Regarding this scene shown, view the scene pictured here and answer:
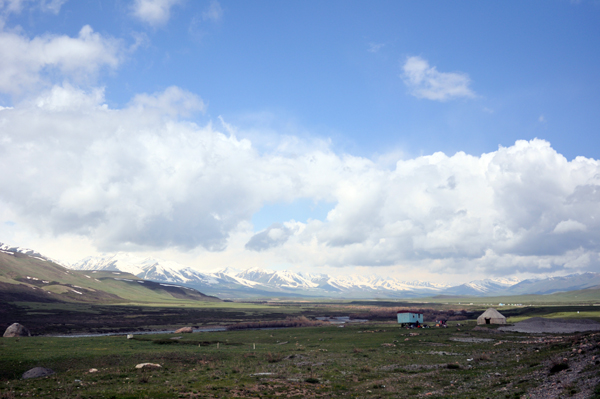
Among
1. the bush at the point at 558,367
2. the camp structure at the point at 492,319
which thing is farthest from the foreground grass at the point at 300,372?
the camp structure at the point at 492,319

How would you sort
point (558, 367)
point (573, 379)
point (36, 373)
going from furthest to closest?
point (36, 373) → point (558, 367) → point (573, 379)

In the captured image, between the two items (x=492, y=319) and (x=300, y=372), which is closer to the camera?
(x=300, y=372)

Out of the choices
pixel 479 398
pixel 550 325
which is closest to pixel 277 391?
pixel 479 398

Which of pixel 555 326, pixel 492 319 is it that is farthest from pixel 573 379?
pixel 492 319

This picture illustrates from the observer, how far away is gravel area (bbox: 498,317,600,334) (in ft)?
265

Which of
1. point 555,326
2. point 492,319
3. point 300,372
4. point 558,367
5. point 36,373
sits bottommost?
point 492,319

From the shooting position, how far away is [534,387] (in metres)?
26.6

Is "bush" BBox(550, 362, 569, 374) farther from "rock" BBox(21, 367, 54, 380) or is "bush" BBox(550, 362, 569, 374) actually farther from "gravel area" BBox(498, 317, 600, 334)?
"gravel area" BBox(498, 317, 600, 334)

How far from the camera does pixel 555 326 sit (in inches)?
3297

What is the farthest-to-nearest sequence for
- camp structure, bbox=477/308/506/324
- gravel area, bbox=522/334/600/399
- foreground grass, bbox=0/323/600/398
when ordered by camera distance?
camp structure, bbox=477/308/506/324 → foreground grass, bbox=0/323/600/398 → gravel area, bbox=522/334/600/399

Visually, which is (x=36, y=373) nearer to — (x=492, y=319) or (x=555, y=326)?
(x=555, y=326)

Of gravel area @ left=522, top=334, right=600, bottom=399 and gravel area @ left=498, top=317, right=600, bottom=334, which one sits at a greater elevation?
gravel area @ left=522, top=334, right=600, bottom=399

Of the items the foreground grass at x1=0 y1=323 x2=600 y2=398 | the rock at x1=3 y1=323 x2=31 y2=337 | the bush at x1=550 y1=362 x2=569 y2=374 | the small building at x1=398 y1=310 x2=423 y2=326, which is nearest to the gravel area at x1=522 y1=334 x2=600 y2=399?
the foreground grass at x1=0 y1=323 x2=600 y2=398

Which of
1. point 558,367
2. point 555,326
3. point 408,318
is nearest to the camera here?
point 558,367
